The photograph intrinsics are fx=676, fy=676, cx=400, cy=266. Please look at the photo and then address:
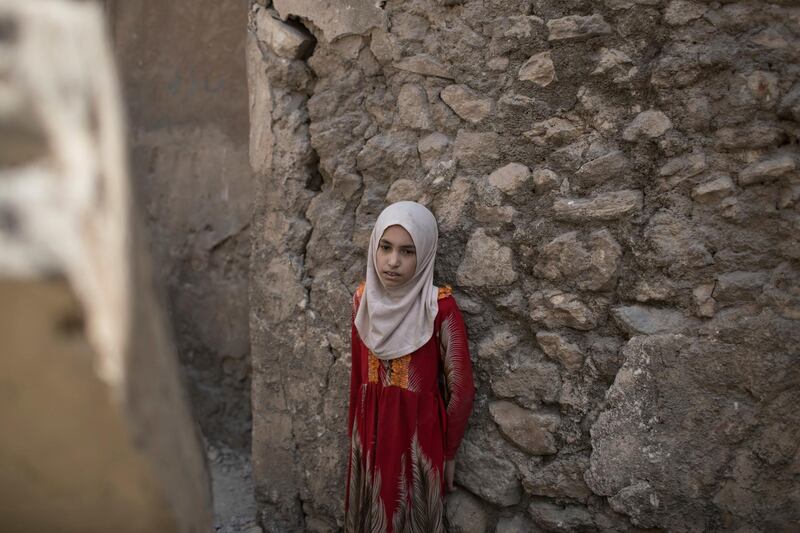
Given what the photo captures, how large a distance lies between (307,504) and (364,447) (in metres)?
0.49

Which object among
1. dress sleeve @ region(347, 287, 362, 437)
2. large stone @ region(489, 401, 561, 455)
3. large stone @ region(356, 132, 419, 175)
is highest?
large stone @ region(356, 132, 419, 175)

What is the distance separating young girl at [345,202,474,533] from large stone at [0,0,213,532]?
1207 mm

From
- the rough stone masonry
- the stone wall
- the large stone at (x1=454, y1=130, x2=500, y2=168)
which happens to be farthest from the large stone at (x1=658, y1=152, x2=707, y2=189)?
the stone wall

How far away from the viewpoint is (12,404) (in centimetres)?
83

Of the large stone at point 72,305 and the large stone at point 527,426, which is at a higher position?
the large stone at point 72,305

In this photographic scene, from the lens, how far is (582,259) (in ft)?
6.64

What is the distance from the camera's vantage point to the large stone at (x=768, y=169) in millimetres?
1778

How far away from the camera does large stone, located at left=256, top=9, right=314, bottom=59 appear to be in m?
2.36

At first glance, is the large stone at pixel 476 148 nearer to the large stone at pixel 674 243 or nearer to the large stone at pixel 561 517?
→ the large stone at pixel 674 243

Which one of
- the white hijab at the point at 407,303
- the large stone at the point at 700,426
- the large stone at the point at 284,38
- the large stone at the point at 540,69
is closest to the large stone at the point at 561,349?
the large stone at the point at 700,426

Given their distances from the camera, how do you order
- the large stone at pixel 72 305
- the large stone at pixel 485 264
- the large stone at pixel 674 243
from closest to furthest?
the large stone at pixel 72 305 < the large stone at pixel 674 243 < the large stone at pixel 485 264

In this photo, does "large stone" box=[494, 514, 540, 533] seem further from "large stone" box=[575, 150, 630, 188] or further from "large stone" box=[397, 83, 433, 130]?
"large stone" box=[397, 83, 433, 130]

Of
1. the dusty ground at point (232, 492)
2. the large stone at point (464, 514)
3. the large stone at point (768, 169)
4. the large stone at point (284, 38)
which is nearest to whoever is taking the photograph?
the large stone at point (768, 169)

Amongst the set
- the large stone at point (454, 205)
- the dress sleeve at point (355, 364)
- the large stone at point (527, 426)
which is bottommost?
the large stone at point (527, 426)
